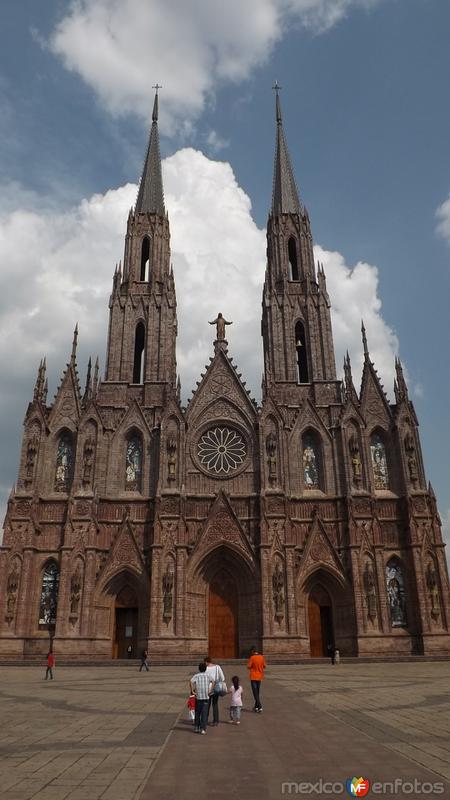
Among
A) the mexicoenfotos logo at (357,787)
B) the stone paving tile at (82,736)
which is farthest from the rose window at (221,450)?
the mexicoenfotos logo at (357,787)

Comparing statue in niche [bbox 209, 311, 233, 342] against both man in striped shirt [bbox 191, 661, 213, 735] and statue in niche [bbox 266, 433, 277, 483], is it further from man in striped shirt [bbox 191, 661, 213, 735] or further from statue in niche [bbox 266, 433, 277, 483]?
man in striped shirt [bbox 191, 661, 213, 735]

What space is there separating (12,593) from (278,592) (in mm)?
14146

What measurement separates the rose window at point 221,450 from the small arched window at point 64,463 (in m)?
7.94

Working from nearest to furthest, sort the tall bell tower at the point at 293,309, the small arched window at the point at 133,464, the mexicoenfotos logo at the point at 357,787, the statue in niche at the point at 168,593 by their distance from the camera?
1. the mexicoenfotos logo at the point at 357,787
2. the statue in niche at the point at 168,593
3. the small arched window at the point at 133,464
4. the tall bell tower at the point at 293,309

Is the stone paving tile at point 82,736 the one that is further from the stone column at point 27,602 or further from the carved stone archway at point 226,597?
the carved stone archway at point 226,597

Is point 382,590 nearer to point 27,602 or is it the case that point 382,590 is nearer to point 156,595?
point 156,595

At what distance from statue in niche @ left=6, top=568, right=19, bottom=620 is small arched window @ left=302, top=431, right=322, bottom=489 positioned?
1721 cm

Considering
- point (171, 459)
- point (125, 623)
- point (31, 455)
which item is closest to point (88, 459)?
point (31, 455)

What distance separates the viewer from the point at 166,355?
1510 inches

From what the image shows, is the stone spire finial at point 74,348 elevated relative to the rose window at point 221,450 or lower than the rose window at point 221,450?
elevated

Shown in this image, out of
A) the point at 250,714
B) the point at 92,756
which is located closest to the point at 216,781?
the point at 92,756

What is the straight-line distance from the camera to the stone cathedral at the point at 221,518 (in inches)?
1179

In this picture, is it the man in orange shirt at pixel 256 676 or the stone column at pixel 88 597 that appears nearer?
the man in orange shirt at pixel 256 676

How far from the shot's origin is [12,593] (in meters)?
29.8
